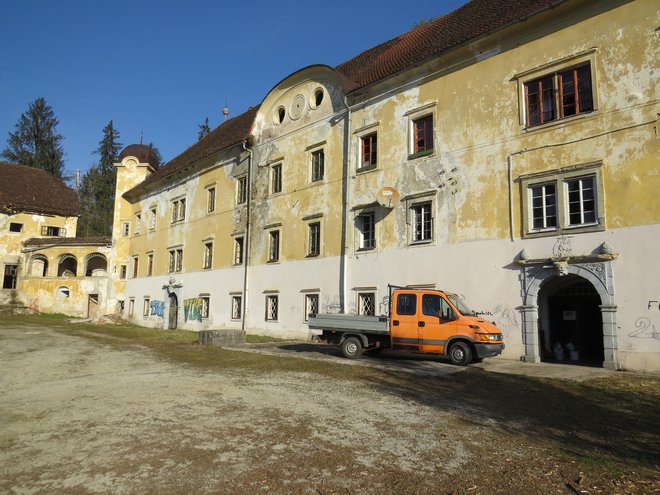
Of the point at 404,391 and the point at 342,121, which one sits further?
the point at 342,121

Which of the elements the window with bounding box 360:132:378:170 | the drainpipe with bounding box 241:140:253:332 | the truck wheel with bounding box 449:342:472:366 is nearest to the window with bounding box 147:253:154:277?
the drainpipe with bounding box 241:140:253:332

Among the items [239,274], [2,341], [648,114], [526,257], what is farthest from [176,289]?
[648,114]

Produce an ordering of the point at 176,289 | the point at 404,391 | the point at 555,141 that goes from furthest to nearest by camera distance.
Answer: the point at 176,289 → the point at 555,141 → the point at 404,391

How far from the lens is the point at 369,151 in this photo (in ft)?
65.9

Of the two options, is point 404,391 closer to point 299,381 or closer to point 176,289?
point 299,381

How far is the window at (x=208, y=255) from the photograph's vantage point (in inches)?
1105

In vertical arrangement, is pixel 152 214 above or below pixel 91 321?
above

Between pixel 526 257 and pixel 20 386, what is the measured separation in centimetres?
1327

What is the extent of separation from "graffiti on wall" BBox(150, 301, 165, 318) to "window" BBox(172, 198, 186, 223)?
18.1 feet

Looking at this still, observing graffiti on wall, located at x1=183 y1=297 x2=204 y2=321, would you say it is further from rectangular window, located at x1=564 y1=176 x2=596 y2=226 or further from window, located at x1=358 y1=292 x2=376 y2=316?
rectangular window, located at x1=564 y1=176 x2=596 y2=226

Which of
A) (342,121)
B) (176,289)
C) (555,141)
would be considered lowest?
(176,289)

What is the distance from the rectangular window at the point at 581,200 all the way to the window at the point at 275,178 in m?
13.9

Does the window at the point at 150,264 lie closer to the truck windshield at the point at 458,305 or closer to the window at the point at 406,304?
the window at the point at 406,304

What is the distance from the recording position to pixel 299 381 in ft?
34.0
